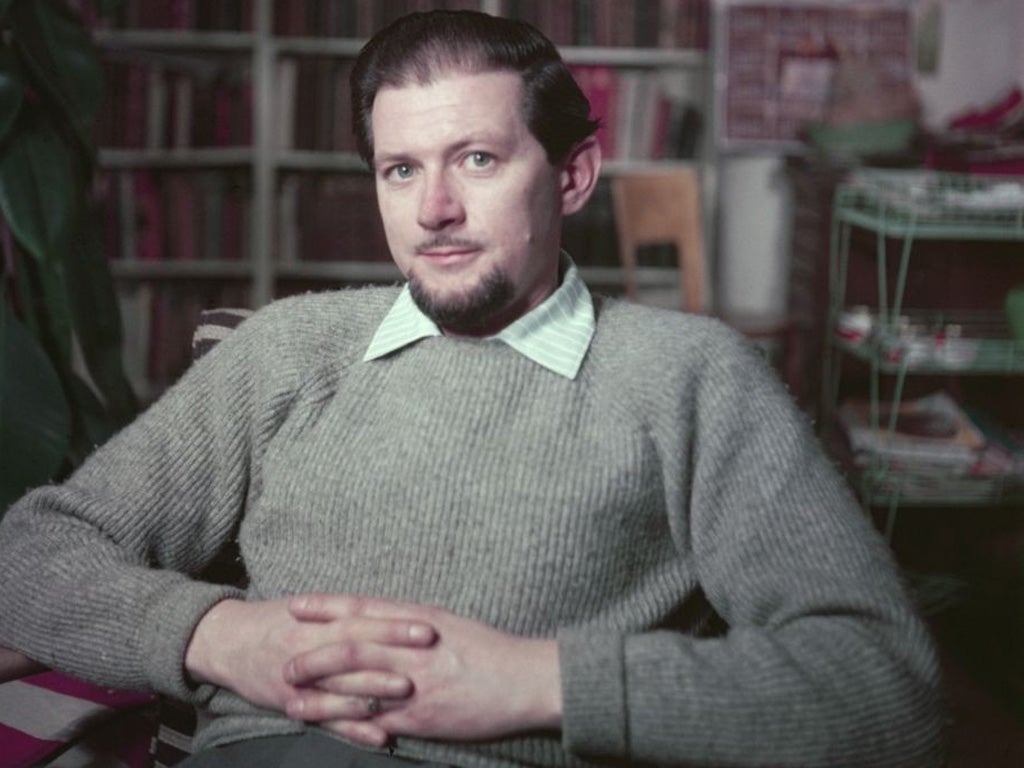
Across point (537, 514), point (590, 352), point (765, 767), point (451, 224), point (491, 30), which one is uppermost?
point (491, 30)

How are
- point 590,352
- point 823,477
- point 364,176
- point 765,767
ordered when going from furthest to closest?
point 364,176
point 590,352
point 823,477
point 765,767

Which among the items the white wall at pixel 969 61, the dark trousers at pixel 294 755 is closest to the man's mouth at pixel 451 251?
the dark trousers at pixel 294 755

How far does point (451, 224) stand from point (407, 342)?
14 cm

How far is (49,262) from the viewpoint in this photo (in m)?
1.62

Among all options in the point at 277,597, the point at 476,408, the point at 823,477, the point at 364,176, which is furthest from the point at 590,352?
the point at 364,176

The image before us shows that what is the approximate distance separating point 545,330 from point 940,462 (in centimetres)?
156

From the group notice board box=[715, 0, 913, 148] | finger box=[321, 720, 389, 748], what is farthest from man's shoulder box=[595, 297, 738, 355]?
notice board box=[715, 0, 913, 148]

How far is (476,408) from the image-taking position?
111 cm

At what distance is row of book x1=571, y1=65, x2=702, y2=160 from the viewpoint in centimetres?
394

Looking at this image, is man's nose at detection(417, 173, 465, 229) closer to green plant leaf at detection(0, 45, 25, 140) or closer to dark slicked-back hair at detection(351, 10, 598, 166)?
Answer: dark slicked-back hair at detection(351, 10, 598, 166)

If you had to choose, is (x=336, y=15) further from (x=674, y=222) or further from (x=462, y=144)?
(x=462, y=144)

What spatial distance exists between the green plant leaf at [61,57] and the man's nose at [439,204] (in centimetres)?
78

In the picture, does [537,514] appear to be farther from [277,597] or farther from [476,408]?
[277,597]

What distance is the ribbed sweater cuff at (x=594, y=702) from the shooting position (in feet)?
3.00
